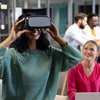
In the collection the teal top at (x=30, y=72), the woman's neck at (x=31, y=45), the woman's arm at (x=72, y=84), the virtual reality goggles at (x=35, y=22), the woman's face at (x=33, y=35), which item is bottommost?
the woman's arm at (x=72, y=84)

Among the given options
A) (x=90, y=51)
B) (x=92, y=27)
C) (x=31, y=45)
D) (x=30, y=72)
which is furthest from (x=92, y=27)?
(x=30, y=72)

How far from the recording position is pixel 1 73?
4.21ft

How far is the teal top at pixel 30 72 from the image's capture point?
1312 millimetres

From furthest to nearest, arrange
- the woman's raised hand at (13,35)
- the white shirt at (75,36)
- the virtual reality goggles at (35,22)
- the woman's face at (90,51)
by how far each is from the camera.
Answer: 1. the white shirt at (75,36)
2. the woman's face at (90,51)
3. the woman's raised hand at (13,35)
4. the virtual reality goggles at (35,22)

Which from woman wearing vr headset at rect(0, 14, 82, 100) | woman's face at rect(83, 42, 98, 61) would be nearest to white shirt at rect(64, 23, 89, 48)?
woman's face at rect(83, 42, 98, 61)

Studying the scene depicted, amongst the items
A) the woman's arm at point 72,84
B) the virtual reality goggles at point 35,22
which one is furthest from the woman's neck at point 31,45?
the woman's arm at point 72,84

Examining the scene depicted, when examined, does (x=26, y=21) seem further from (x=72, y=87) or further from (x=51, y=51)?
(x=72, y=87)

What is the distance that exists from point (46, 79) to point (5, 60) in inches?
11.9

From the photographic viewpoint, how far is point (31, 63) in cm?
134

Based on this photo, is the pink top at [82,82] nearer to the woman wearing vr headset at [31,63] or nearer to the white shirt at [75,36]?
the woman wearing vr headset at [31,63]

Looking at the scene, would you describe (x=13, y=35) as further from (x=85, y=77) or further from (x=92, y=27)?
(x=92, y=27)

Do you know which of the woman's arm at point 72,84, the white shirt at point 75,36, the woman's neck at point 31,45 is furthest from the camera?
the white shirt at point 75,36

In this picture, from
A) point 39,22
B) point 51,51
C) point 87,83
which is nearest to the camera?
point 39,22

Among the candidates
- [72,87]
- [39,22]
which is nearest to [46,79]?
[39,22]
